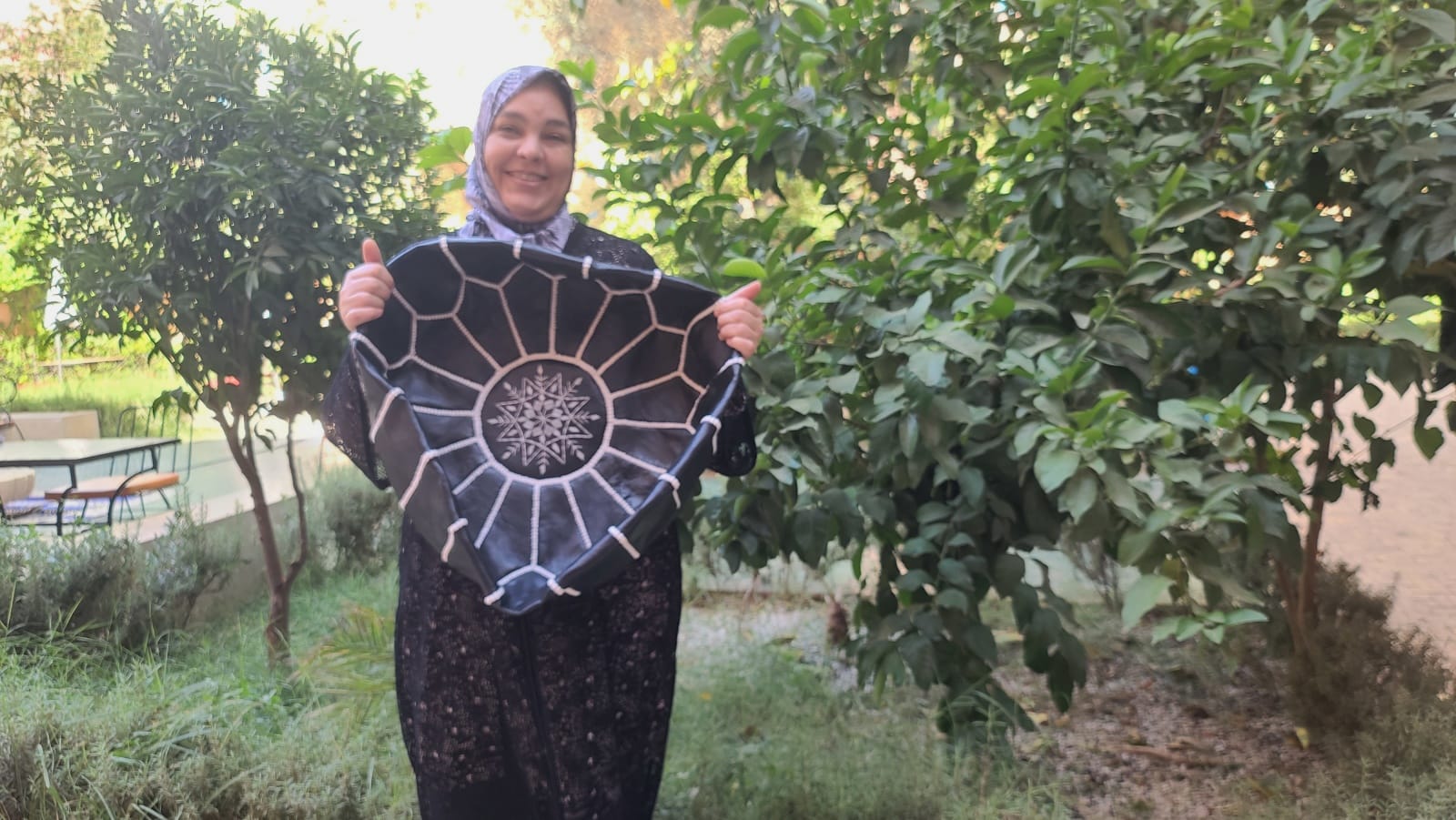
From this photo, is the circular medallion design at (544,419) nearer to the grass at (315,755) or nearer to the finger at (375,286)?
the finger at (375,286)

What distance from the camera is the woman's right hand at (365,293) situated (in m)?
1.37

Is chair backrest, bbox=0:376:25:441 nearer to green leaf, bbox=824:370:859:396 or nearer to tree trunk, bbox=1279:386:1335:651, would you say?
green leaf, bbox=824:370:859:396

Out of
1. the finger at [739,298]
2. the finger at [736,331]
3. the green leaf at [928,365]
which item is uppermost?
the finger at [739,298]

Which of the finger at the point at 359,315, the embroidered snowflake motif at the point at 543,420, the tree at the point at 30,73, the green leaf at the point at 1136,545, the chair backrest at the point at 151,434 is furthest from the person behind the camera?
the chair backrest at the point at 151,434

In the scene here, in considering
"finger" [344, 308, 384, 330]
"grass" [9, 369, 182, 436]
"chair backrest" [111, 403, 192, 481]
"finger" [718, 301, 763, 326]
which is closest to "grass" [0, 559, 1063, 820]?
"finger" [718, 301, 763, 326]

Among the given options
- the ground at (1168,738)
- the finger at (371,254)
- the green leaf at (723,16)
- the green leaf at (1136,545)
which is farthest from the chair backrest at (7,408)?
the green leaf at (1136,545)

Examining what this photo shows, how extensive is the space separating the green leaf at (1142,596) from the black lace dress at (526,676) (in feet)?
2.12

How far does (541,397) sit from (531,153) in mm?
398

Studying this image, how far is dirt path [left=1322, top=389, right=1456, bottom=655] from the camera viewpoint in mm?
3420

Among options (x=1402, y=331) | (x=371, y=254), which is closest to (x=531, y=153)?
(x=371, y=254)

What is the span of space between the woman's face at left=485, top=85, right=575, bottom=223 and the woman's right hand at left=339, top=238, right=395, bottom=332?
0.79 ft

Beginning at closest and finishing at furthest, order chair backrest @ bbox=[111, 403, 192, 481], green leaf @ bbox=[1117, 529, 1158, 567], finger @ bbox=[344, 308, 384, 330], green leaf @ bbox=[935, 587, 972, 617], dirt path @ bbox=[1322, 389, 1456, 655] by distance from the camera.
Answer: green leaf @ bbox=[1117, 529, 1158, 567], finger @ bbox=[344, 308, 384, 330], green leaf @ bbox=[935, 587, 972, 617], dirt path @ bbox=[1322, 389, 1456, 655], chair backrest @ bbox=[111, 403, 192, 481]

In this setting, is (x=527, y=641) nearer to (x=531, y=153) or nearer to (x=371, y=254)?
(x=371, y=254)

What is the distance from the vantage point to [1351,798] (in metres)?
1.99
